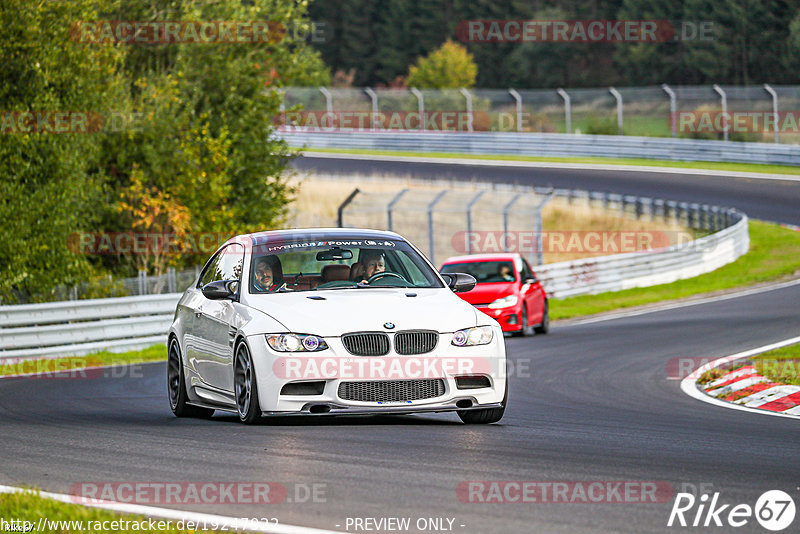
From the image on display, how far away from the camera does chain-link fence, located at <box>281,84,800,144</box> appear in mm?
51562

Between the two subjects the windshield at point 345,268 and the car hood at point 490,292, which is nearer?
the windshield at point 345,268

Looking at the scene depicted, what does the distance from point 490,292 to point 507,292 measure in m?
0.29

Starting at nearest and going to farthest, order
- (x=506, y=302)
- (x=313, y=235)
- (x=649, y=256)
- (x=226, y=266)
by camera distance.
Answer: (x=313, y=235) → (x=226, y=266) → (x=506, y=302) → (x=649, y=256)

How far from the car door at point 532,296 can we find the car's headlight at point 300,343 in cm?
1285

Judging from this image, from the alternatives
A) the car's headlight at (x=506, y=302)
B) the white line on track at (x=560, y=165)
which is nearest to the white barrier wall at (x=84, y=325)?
the car's headlight at (x=506, y=302)

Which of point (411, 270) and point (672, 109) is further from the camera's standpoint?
point (672, 109)

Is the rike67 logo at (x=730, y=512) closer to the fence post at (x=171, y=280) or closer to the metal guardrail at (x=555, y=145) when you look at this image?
the fence post at (x=171, y=280)

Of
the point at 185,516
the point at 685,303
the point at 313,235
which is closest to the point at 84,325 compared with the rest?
the point at 313,235

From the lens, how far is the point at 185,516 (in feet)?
21.1

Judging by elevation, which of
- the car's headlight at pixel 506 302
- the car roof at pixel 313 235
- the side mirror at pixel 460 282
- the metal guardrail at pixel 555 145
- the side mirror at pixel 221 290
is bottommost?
the metal guardrail at pixel 555 145

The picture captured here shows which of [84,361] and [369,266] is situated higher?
[369,266]

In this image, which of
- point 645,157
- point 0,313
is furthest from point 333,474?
point 645,157

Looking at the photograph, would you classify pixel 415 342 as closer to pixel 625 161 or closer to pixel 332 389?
pixel 332 389

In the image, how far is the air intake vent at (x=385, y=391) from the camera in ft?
31.3
